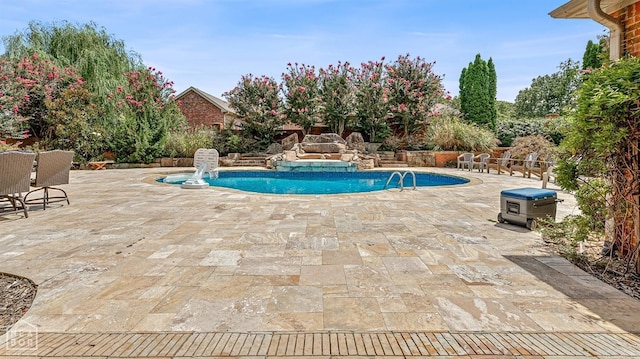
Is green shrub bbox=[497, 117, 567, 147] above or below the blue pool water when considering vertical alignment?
above

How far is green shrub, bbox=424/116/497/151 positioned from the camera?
13.8 meters

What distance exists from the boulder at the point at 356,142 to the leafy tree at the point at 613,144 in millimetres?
12260

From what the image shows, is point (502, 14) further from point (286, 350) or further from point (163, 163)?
point (163, 163)

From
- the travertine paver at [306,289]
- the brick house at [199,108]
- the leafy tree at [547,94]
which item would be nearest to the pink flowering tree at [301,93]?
the brick house at [199,108]

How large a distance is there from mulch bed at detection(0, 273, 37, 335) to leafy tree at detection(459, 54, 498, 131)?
59.5ft

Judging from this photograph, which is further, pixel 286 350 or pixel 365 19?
pixel 365 19

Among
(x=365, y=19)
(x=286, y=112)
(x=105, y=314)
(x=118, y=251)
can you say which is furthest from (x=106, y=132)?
(x=105, y=314)

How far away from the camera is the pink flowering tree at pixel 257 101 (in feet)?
51.4

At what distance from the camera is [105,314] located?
203cm

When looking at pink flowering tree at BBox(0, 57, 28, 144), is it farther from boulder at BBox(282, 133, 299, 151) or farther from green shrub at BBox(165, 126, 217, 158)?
boulder at BBox(282, 133, 299, 151)

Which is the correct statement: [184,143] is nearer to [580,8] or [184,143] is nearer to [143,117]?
[143,117]

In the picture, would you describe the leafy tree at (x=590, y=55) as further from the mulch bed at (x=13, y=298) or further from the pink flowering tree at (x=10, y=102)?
the pink flowering tree at (x=10, y=102)

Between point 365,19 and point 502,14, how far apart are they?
13.6 feet

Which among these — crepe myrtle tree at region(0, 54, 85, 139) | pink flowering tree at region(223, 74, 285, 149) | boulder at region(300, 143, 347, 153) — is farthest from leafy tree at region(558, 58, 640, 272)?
crepe myrtle tree at region(0, 54, 85, 139)
